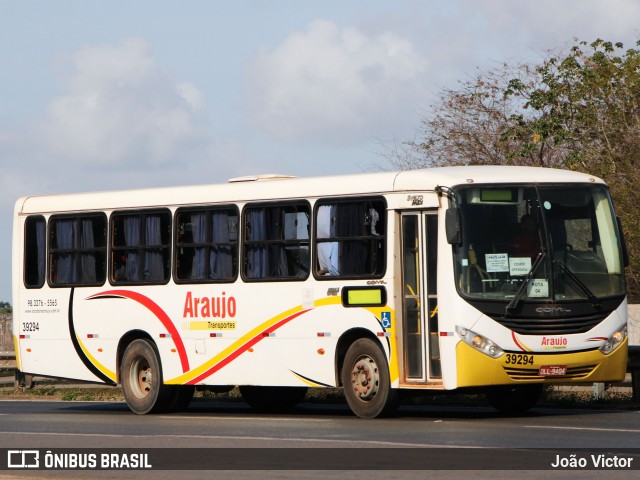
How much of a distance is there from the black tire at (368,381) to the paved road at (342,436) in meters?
0.27

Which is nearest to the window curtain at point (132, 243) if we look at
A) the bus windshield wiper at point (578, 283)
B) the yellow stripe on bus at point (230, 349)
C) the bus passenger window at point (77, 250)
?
the bus passenger window at point (77, 250)

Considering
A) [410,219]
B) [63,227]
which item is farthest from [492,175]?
[63,227]

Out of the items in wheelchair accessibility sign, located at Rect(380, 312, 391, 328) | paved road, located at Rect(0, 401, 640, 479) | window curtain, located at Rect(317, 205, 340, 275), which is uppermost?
window curtain, located at Rect(317, 205, 340, 275)

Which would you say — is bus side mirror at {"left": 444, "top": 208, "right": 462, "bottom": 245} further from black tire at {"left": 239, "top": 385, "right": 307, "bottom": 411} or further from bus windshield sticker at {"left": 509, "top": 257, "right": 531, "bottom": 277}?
black tire at {"left": 239, "top": 385, "right": 307, "bottom": 411}

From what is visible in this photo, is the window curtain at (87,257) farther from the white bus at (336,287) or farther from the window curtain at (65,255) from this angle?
the window curtain at (65,255)

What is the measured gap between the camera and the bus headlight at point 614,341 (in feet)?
65.1

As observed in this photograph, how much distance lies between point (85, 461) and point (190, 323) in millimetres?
8006

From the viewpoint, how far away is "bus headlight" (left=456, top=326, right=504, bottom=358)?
19.3 m

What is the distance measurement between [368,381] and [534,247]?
8.75ft

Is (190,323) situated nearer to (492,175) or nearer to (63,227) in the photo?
(63,227)

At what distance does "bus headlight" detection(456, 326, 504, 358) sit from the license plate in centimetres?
55

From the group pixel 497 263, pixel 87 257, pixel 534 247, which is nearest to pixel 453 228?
pixel 497 263

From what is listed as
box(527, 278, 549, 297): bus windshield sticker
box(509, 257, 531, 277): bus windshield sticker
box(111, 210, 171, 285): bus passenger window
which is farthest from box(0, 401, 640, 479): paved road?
box(111, 210, 171, 285): bus passenger window

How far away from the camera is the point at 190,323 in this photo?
2309 centimetres
